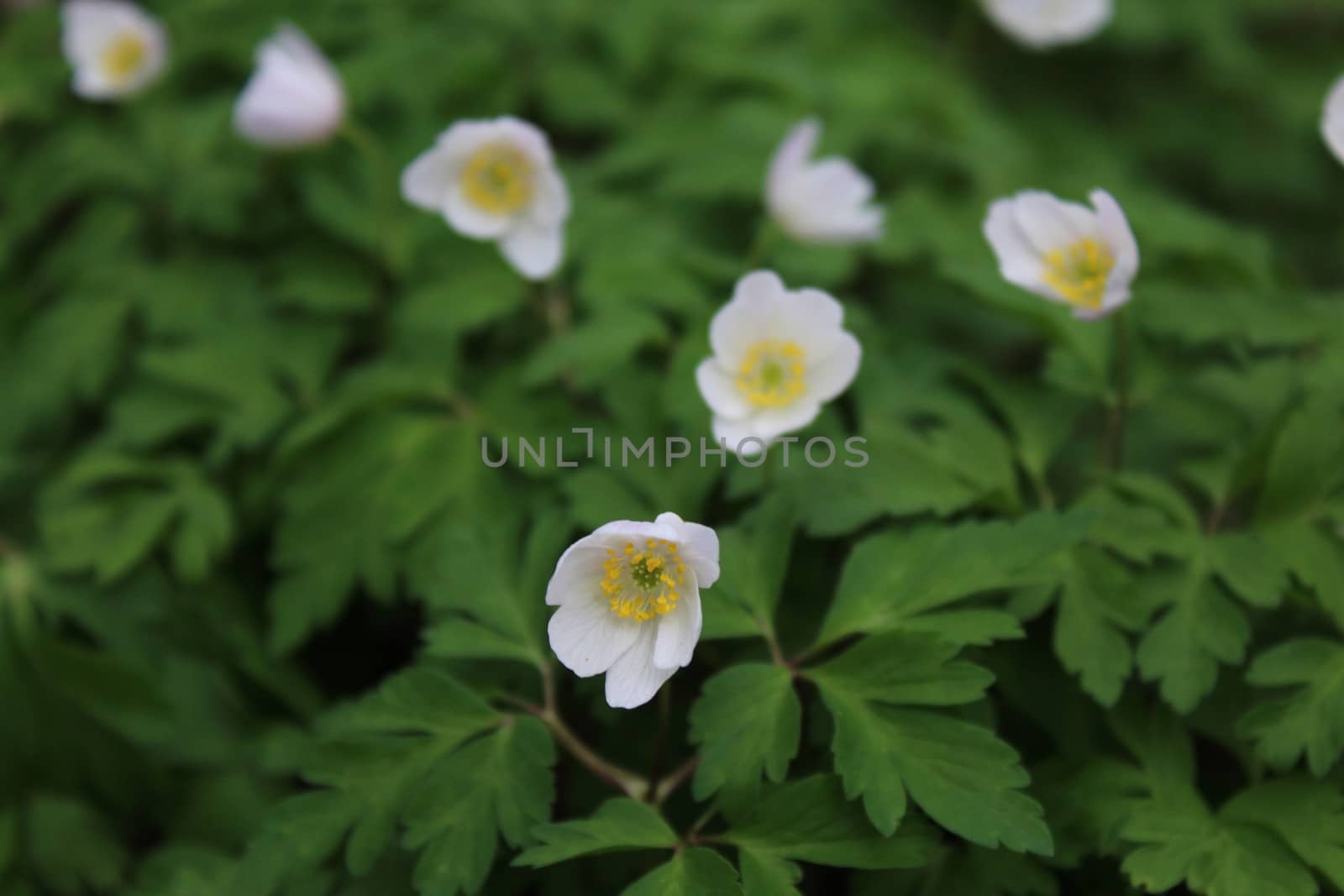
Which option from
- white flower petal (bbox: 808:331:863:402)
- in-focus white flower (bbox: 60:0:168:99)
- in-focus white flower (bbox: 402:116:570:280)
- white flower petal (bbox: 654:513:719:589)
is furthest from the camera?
in-focus white flower (bbox: 60:0:168:99)

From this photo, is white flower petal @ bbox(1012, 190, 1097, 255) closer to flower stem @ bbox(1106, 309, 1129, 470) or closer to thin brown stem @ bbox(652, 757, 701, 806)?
flower stem @ bbox(1106, 309, 1129, 470)

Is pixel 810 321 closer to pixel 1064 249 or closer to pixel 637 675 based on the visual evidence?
pixel 1064 249

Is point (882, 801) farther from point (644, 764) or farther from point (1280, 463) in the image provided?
point (1280, 463)

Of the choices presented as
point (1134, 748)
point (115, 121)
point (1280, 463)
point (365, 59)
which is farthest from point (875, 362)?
point (115, 121)

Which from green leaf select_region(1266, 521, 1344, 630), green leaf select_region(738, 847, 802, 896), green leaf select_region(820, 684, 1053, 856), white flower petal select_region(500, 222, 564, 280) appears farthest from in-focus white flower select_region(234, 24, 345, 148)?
green leaf select_region(1266, 521, 1344, 630)

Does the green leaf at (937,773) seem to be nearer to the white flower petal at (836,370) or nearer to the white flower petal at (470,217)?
the white flower petal at (836,370)
